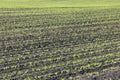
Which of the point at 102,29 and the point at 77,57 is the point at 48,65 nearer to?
the point at 77,57

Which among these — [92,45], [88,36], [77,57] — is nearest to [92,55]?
[77,57]

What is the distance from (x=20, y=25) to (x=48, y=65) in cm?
894

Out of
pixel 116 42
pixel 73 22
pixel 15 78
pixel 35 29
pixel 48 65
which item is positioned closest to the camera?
pixel 15 78

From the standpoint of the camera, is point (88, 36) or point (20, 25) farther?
point (20, 25)

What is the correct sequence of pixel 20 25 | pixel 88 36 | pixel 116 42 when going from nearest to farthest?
pixel 116 42, pixel 88 36, pixel 20 25

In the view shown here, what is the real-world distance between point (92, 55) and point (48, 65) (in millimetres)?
2305

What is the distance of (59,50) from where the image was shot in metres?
12.4

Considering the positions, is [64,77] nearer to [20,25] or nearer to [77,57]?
[77,57]

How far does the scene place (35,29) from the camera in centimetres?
1730

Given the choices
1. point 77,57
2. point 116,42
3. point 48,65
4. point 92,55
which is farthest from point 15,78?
point 116,42

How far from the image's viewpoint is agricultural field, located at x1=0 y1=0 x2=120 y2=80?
382 inches

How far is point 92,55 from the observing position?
38.4ft

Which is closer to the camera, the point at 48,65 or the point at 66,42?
the point at 48,65

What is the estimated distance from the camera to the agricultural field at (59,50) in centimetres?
970
